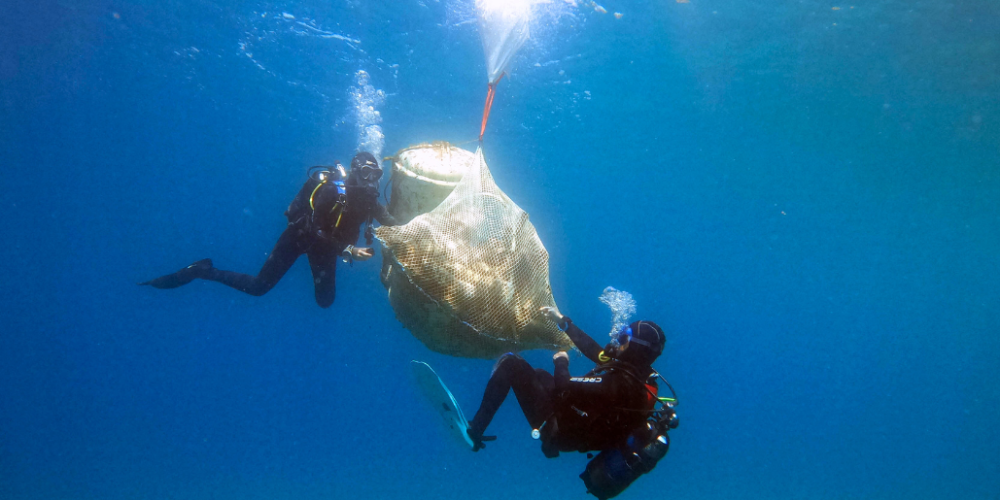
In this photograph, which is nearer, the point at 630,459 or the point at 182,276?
the point at 630,459

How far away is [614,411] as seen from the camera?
12.6 ft

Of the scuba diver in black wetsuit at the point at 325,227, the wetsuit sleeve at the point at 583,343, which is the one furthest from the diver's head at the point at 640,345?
the scuba diver in black wetsuit at the point at 325,227

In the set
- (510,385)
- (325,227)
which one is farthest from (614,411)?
(325,227)

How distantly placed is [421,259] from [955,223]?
3445 cm

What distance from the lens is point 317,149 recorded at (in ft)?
→ 69.2

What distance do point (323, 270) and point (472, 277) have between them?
4398 millimetres

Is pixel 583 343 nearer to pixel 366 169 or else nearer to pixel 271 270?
pixel 366 169

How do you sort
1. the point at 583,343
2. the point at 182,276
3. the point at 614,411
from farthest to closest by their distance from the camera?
the point at 182,276 < the point at 583,343 < the point at 614,411

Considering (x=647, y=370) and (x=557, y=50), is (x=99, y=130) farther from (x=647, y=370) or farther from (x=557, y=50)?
(x=647, y=370)

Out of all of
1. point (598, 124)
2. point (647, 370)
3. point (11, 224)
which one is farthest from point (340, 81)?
point (11, 224)

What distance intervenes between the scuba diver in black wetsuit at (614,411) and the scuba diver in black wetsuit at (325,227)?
266cm

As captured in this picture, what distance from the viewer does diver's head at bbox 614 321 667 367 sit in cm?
388

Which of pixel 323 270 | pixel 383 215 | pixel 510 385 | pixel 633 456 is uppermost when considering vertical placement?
pixel 633 456

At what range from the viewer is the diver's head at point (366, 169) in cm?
525
